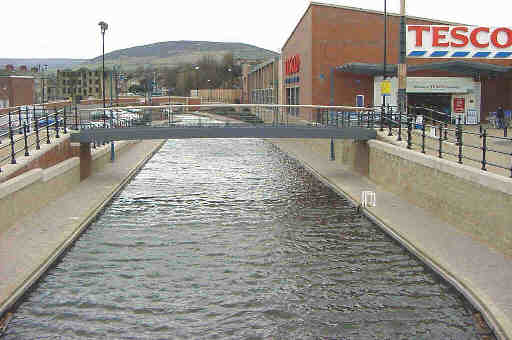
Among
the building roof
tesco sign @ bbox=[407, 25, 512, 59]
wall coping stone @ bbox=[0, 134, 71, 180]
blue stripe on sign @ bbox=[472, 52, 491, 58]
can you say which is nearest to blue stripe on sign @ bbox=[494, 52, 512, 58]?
tesco sign @ bbox=[407, 25, 512, 59]

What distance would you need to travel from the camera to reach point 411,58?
47.3 meters

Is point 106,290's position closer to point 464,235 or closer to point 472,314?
point 472,314

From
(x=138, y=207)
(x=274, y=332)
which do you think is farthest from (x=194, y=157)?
(x=274, y=332)

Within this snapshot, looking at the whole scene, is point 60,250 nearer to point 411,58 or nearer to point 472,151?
point 472,151

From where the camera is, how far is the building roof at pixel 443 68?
4281cm

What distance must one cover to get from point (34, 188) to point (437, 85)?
111 ft

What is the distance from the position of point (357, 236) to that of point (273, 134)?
405 inches

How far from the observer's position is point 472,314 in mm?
12328

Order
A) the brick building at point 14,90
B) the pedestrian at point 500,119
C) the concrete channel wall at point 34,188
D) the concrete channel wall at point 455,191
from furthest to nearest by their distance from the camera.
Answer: the brick building at point 14,90, the pedestrian at point 500,119, the concrete channel wall at point 34,188, the concrete channel wall at point 455,191

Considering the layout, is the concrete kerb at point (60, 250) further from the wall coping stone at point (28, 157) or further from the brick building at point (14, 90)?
the brick building at point (14, 90)

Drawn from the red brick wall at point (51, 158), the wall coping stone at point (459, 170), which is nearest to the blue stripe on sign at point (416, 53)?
the wall coping stone at point (459, 170)

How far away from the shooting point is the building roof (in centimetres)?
4281

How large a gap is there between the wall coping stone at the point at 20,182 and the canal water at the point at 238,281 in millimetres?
2419

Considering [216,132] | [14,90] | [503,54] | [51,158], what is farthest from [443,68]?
[14,90]
